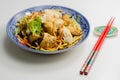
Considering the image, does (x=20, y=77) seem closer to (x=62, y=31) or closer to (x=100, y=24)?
(x=62, y=31)

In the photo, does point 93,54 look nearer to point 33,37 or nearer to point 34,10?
point 33,37

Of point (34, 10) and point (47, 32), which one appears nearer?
point (47, 32)

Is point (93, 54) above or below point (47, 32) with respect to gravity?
below

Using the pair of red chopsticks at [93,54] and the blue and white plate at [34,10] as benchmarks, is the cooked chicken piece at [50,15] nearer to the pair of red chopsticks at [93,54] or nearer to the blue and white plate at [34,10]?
the blue and white plate at [34,10]

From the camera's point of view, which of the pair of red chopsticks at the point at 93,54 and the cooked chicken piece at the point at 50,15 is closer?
the pair of red chopsticks at the point at 93,54

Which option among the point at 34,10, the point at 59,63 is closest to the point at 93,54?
the point at 59,63

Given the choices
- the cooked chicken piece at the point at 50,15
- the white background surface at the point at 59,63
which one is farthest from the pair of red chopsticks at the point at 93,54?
the cooked chicken piece at the point at 50,15

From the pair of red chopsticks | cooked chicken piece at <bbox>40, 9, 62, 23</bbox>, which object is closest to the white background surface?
the pair of red chopsticks

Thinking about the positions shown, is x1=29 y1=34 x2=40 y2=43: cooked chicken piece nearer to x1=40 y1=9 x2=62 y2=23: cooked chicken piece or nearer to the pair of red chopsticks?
Answer: x1=40 y1=9 x2=62 y2=23: cooked chicken piece

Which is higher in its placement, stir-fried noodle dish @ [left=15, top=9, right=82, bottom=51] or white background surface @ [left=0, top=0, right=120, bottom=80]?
stir-fried noodle dish @ [left=15, top=9, right=82, bottom=51]
